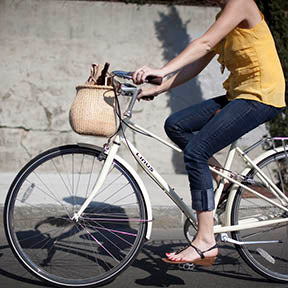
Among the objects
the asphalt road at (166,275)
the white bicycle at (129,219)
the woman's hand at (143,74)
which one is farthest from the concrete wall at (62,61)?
the woman's hand at (143,74)

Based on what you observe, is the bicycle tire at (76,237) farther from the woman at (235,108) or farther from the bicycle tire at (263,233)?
the bicycle tire at (263,233)

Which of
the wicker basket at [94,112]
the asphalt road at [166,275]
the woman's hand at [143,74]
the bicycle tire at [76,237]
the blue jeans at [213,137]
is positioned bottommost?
the asphalt road at [166,275]

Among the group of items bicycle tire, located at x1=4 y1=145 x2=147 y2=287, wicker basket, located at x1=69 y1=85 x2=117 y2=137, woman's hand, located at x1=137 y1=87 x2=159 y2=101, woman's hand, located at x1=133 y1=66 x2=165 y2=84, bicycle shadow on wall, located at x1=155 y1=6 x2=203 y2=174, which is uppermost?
bicycle shadow on wall, located at x1=155 y1=6 x2=203 y2=174

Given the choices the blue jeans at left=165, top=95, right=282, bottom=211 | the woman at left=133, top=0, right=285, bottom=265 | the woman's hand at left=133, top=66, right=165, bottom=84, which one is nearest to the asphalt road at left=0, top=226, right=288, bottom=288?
the woman at left=133, top=0, right=285, bottom=265

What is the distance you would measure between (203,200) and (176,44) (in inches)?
160

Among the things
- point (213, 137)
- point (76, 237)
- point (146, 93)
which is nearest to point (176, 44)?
point (146, 93)

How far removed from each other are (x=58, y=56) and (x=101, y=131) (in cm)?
393

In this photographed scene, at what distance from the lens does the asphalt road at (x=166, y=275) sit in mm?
3084

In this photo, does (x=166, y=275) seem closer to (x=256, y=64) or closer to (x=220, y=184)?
(x=220, y=184)

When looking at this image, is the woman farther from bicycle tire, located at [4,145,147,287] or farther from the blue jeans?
bicycle tire, located at [4,145,147,287]

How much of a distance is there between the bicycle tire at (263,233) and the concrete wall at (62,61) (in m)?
3.25

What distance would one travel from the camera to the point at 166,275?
3232 mm

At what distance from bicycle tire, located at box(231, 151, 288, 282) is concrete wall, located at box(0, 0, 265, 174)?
10.7 ft

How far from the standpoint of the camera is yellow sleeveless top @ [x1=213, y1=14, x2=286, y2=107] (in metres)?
2.84
